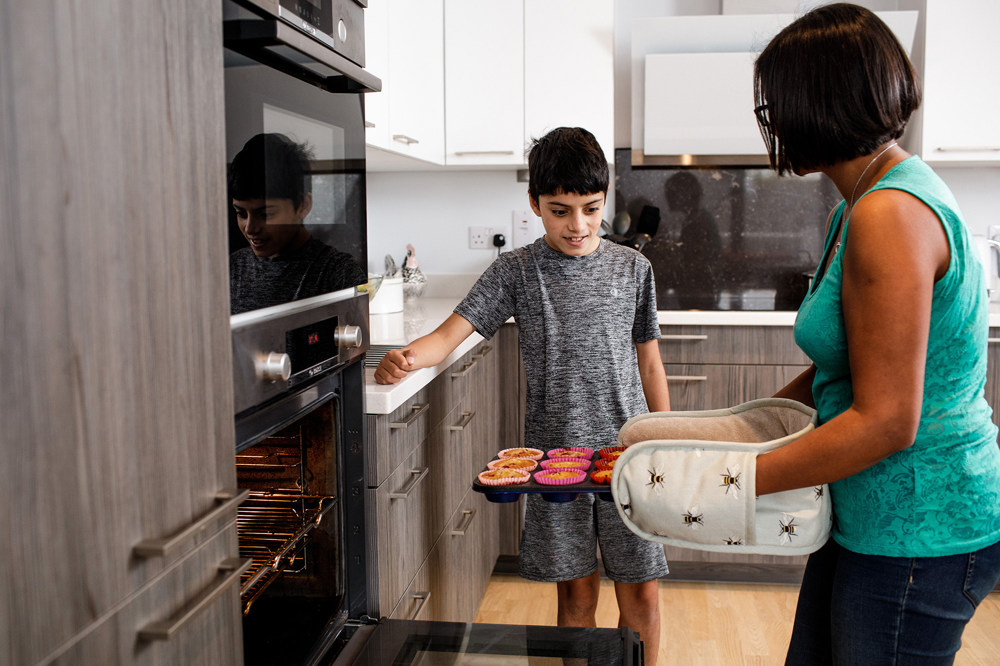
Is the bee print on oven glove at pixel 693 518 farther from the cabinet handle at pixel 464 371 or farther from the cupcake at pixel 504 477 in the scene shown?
the cabinet handle at pixel 464 371

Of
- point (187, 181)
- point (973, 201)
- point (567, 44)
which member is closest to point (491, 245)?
point (567, 44)

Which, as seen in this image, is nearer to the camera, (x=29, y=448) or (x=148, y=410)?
(x=29, y=448)

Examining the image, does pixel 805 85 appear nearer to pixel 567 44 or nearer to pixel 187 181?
pixel 187 181

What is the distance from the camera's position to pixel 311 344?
1.08 m

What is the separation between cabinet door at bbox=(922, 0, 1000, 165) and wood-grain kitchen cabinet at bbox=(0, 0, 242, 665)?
256cm

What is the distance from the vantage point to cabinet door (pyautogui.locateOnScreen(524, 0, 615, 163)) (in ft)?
9.19

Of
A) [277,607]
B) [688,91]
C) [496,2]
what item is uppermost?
[496,2]

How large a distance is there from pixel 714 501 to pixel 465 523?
1.19 meters

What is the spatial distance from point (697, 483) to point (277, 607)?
60cm

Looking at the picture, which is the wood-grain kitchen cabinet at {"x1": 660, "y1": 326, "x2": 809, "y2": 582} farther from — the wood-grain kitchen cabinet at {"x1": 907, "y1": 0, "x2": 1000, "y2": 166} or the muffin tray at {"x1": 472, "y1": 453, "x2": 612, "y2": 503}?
the muffin tray at {"x1": 472, "y1": 453, "x2": 612, "y2": 503}

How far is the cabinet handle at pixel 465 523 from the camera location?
2.00 meters

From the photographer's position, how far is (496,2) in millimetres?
2822

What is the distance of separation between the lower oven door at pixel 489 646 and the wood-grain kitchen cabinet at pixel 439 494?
0.13m

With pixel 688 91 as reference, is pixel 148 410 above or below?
below
